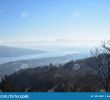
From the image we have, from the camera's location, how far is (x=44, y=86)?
11638 centimetres

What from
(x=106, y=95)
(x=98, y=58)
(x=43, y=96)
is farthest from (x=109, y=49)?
(x=43, y=96)

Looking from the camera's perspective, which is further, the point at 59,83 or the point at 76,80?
the point at 59,83

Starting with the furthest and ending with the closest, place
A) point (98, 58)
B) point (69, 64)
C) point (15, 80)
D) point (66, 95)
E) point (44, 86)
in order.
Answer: point (69, 64) → point (15, 80) → point (44, 86) → point (98, 58) → point (66, 95)

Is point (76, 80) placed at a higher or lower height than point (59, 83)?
higher

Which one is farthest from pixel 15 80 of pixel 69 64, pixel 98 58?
pixel 98 58

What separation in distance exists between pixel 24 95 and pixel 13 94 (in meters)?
0.80

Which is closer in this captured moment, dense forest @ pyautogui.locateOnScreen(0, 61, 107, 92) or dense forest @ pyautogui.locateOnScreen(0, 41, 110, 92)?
dense forest @ pyautogui.locateOnScreen(0, 41, 110, 92)

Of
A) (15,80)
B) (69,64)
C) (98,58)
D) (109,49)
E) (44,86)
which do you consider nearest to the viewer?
(109,49)

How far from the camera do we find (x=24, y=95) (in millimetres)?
15117

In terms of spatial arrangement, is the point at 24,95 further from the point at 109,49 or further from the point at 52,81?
the point at 52,81

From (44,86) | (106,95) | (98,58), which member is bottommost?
(44,86)

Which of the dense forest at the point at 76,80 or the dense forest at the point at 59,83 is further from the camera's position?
the dense forest at the point at 59,83

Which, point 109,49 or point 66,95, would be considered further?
point 109,49

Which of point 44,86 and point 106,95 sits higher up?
point 106,95
